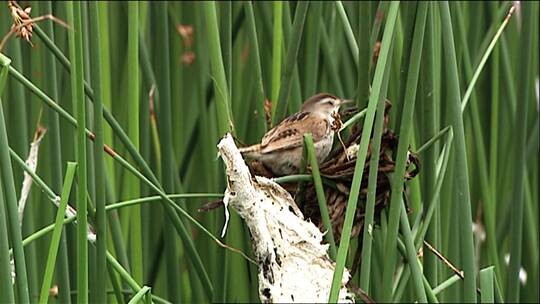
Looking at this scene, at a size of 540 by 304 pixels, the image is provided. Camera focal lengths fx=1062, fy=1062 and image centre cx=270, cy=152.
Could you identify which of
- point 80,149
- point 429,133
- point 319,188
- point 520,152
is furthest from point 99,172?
point 520,152

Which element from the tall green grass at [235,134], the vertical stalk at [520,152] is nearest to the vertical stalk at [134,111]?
the tall green grass at [235,134]

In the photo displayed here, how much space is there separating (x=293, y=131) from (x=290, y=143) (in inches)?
1.6

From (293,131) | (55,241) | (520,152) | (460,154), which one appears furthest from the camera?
(520,152)

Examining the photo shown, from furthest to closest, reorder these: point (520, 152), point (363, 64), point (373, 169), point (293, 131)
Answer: point (520, 152), point (293, 131), point (363, 64), point (373, 169)

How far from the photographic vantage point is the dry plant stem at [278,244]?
1.17 metres

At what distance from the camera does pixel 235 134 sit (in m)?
1.92

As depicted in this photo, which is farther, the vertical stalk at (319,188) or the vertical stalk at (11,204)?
the vertical stalk at (319,188)

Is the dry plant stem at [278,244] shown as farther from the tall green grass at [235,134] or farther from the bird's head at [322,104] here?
the bird's head at [322,104]

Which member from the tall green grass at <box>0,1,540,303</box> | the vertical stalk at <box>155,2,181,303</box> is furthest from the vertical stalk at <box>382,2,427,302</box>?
the vertical stalk at <box>155,2,181,303</box>

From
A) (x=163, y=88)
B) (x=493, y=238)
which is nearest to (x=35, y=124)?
(x=163, y=88)

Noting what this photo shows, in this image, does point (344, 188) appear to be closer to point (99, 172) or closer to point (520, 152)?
point (99, 172)

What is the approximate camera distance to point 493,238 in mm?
2168

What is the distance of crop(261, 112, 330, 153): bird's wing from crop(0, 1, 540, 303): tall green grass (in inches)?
1.7

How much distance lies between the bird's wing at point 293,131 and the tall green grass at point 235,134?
0.04 metres
